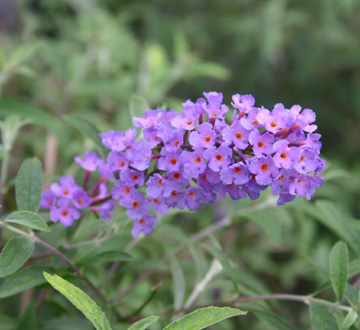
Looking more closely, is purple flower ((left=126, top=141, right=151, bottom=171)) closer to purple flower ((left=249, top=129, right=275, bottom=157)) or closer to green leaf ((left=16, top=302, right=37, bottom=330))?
purple flower ((left=249, top=129, right=275, bottom=157))

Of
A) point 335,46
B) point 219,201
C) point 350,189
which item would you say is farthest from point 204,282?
point 335,46

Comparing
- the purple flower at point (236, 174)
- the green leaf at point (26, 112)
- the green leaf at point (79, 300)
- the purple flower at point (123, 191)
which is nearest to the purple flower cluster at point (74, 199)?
the purple flower at point (123, 191)

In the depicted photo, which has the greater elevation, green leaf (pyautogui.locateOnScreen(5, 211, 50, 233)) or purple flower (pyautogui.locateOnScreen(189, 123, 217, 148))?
purple flower (pyautogui.locateOnScreen(189, 123, 217, 148))

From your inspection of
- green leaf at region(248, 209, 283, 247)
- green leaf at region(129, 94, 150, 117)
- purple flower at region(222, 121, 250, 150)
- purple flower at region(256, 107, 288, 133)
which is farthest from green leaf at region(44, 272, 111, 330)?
green leaf at region(248, 209, 283, 247)

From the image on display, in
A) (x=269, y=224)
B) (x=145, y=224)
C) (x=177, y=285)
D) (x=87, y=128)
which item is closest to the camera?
(x=145, y=224)

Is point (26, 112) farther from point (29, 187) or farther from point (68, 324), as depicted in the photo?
point (68, 324)

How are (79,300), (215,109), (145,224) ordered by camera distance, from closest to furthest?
(79,300) → (215,109) → (145,224)

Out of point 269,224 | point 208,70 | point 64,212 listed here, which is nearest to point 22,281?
point 64,212
